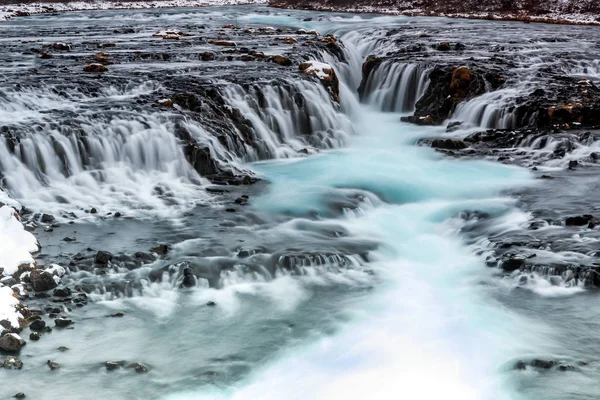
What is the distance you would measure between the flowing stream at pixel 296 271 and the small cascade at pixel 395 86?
337 centimetres

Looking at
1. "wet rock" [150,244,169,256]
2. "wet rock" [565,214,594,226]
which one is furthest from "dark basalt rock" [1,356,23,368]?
"wet rock" [565,214,594,226]

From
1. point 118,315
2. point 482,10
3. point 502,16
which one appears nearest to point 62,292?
point 118,315

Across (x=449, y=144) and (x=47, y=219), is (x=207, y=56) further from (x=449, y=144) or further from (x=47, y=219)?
(x=47, y=219)

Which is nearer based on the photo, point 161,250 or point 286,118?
point 161,250

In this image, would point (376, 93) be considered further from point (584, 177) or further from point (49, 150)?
point (49, 150)

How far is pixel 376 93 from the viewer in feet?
81.4

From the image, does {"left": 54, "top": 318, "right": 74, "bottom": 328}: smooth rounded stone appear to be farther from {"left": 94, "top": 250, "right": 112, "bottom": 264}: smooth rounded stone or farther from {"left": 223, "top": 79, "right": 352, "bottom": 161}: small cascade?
{"left": 223, "top": 79, "right": 352, "bottom": 161}: small cascade

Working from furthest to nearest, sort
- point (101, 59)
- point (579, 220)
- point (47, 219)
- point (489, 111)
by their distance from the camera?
point (101, 59), point (489, 111), point (47, 219), point (579, 220)

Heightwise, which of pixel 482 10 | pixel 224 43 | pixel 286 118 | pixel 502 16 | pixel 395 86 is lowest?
pixel 286 118

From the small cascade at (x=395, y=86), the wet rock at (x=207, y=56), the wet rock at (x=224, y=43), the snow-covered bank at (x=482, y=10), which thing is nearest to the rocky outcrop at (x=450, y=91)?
the small cascade at (x=395, y=86)

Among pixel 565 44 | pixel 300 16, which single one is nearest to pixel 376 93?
pixel 565 44

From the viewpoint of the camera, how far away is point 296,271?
11164 millimetres

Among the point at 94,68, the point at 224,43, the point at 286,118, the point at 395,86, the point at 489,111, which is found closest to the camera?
the point at 286,118

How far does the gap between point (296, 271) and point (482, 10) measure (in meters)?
40.5
